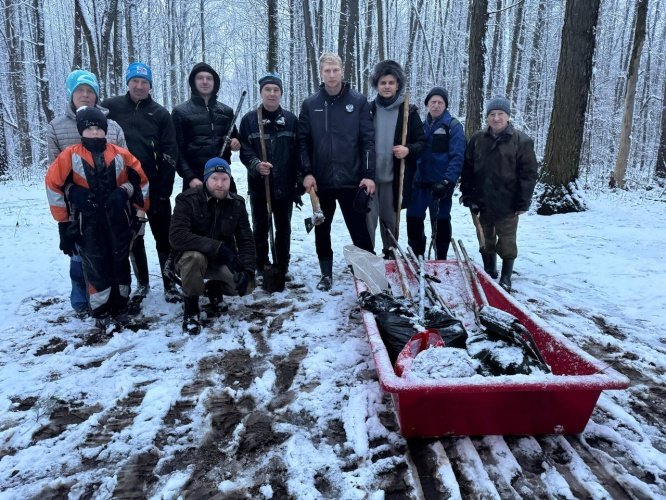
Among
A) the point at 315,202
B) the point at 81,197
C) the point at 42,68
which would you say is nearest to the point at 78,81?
the point at 81,197

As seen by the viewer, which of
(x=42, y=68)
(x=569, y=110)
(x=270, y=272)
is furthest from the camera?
(x=42, y=68)

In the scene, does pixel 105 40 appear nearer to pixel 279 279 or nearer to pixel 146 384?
pixel 279 279

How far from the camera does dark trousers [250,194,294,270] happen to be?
4.82 m

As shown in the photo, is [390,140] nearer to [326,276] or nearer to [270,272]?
[326,276]

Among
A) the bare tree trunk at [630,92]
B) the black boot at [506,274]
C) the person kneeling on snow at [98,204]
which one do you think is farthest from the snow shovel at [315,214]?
the bare tree trunk at [630,92]

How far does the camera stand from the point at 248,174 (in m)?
4.68

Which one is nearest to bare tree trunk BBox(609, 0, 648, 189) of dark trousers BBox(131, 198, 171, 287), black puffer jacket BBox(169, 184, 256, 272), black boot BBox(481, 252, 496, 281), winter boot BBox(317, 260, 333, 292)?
black boot BBox(481, 252, 496, 281)

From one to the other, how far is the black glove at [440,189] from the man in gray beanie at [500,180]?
1.24 ft

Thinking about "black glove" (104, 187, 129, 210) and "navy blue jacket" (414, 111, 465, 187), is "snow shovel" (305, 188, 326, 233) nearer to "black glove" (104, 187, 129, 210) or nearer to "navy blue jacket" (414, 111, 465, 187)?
"navy blue jacket" (414, 111, 465, 187)

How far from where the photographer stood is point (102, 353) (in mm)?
3424

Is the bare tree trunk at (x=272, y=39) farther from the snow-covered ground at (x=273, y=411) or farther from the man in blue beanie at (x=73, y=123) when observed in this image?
the snow-covered ground at (x=273, y=411)

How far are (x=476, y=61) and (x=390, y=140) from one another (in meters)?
7.21

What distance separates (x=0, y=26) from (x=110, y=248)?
18731 millimetres

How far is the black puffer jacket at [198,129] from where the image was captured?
14.6 feet
